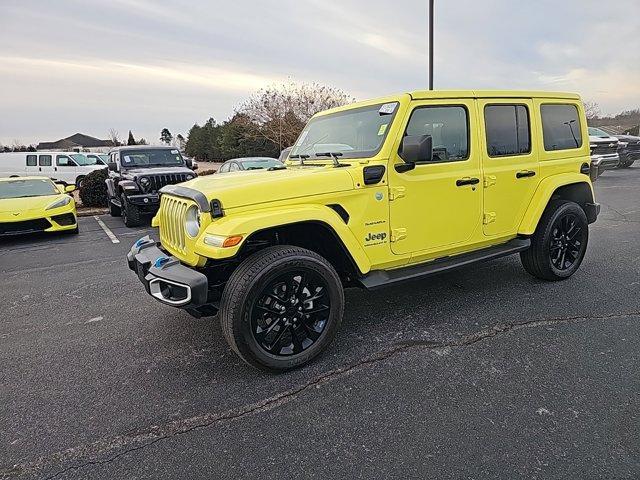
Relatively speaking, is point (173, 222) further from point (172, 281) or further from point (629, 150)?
point (629, 150)

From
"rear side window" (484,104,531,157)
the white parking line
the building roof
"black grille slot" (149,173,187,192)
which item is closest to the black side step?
"rear side window" (484,104,531,157)

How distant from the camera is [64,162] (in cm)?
1791

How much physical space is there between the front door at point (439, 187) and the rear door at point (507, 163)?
15cm

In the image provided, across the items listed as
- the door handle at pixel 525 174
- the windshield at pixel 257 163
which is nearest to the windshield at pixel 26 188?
the windshield at pixel 257 163

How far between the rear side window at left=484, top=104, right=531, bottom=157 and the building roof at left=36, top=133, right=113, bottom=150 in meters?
63.3

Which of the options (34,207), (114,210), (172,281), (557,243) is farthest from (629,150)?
(34,207)

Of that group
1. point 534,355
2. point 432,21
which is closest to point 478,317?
point 534,355

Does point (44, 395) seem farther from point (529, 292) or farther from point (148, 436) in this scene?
point (529, 292)

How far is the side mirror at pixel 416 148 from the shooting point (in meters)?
3.17

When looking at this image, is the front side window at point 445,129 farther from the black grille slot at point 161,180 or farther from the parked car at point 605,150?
the parked car at point 605,150

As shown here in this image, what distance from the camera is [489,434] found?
2.29 metres

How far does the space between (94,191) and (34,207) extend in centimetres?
464

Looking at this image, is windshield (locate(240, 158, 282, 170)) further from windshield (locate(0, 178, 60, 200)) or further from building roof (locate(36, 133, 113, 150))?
building roof (locate(36, 133, 113, 150))

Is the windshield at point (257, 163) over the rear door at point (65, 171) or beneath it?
beneath
